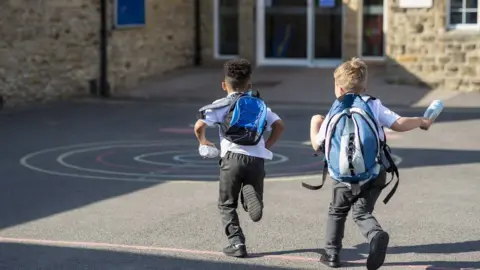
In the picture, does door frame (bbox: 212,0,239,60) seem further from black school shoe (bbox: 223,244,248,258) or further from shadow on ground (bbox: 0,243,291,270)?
black school shoe (bbox: 223,244,248,258)

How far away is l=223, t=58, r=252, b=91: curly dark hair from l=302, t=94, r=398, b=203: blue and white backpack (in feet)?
2.65

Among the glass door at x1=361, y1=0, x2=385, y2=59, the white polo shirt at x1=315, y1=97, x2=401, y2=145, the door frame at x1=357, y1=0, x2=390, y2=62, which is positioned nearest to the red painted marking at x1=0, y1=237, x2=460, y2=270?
the white polo shirt at x1=315, y1=97, x2=401, y2=145

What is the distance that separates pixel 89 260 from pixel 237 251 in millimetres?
1075

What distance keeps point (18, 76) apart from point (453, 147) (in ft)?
27.0

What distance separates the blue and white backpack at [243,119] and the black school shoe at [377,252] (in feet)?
4.11

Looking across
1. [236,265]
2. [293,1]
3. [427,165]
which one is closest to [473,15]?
[293,1]

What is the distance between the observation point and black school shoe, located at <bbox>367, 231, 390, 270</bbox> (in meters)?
6.62

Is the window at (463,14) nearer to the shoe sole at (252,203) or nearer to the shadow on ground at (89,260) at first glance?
the shoe sole at (252,203)

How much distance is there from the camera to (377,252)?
662 centimetres

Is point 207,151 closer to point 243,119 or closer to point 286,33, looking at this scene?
point 243,119

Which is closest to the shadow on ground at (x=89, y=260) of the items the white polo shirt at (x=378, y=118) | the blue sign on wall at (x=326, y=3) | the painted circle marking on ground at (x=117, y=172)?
the white polo shirt at (x=378, y=118)

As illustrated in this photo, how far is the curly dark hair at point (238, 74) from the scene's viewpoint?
7.41 metres

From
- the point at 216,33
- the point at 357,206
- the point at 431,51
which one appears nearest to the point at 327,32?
the point at 216,33

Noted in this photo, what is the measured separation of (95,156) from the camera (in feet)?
41.9
